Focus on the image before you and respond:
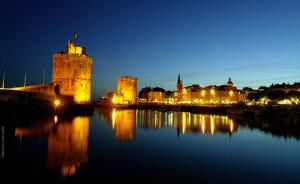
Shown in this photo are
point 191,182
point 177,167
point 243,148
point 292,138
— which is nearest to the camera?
point 191,182

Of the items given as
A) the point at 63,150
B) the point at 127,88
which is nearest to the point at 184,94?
the point at 127,88

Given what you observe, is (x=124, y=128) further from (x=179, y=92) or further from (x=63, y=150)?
(x=179, y=92)

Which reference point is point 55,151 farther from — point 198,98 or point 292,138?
point 198,98

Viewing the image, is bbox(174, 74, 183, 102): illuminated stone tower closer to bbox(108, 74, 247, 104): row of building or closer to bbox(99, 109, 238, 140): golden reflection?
bbox(108, 74, 247, 104): row of building

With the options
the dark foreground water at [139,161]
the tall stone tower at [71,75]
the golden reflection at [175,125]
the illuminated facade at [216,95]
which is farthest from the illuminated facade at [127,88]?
the dark foreground water at [139,161]

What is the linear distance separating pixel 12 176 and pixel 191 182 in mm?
5704

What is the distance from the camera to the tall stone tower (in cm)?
3997

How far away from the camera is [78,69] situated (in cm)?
4109

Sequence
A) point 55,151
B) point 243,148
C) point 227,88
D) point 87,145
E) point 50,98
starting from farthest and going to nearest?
point 227,88 → point 50,98 → point 243,148 → point 87,145 → point 55,151

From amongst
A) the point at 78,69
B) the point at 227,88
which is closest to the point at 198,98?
the point at 227,88

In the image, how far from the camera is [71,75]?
40594 mm

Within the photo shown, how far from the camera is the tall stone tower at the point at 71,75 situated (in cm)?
3997

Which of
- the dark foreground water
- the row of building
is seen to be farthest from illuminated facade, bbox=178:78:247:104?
the dark foreground water

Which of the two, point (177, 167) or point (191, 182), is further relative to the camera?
point (177, 167)
